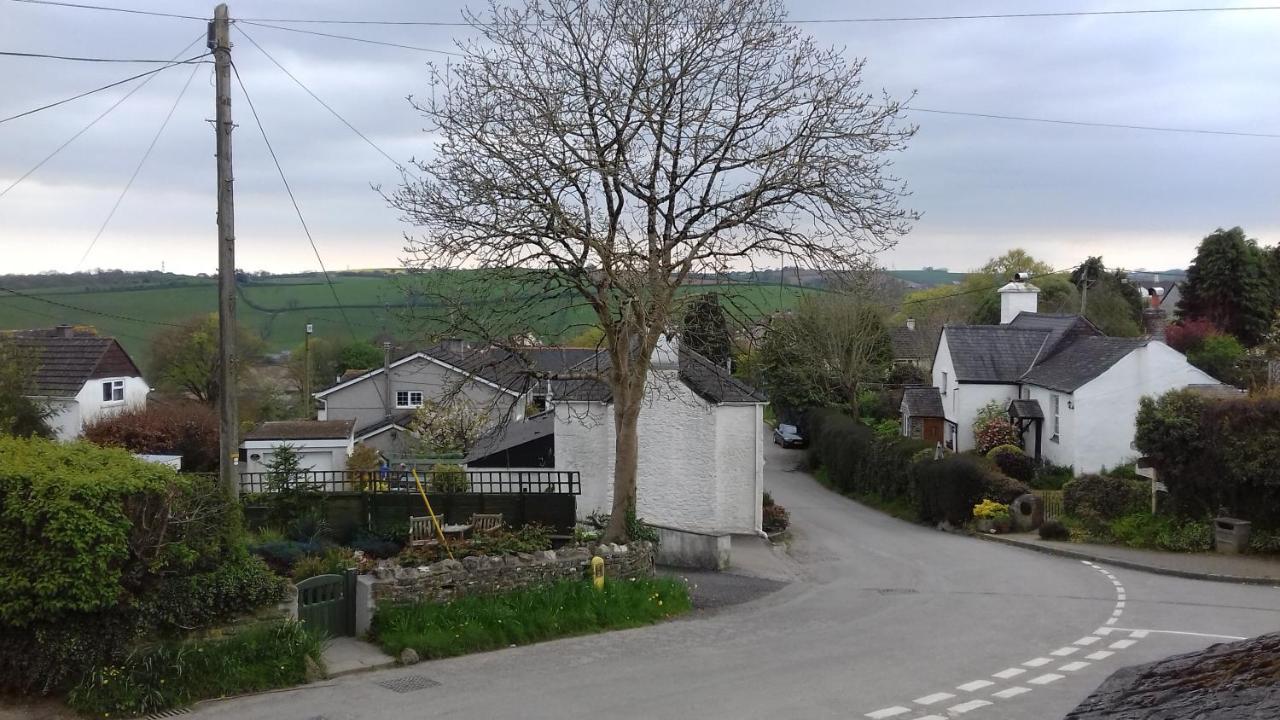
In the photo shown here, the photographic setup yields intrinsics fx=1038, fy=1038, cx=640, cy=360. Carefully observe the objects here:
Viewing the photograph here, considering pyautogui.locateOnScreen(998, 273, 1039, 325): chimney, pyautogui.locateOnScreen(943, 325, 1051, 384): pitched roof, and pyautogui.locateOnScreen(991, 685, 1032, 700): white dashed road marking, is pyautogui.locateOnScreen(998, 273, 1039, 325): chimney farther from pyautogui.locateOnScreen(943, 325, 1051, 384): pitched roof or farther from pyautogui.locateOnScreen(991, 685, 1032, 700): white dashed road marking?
pyautogui.locateOnScreen(991, 685, 1032, 700): white dashed road marking

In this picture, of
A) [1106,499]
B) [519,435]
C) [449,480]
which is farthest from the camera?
[519,435]

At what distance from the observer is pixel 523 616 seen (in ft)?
50.3

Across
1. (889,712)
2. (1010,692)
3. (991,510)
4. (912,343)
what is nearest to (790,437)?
(912,343)

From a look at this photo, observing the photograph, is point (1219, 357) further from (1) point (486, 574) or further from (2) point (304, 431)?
(1) point (486, 574)

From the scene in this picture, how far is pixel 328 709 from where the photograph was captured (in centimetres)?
1161

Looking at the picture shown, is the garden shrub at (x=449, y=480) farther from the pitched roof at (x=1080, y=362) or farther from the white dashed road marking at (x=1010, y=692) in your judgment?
the pitched roof at (x=1080, y=362)

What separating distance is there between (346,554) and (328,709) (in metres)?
4.90

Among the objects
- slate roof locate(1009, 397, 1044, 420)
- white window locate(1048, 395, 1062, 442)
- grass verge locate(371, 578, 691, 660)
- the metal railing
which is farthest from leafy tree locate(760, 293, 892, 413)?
grass verge locate(371, 578, 691, 660)

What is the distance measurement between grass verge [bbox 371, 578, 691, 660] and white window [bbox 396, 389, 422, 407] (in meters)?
33.1

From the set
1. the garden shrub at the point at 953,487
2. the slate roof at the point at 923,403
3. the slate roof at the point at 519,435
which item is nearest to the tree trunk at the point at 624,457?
the slate roof at the point at 519,435

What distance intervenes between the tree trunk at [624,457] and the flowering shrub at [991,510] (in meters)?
15.6

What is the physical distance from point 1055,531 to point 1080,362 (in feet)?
36.3

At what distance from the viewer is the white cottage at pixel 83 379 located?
38906mm

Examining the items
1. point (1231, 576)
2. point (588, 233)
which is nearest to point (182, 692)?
point (588, 233)
